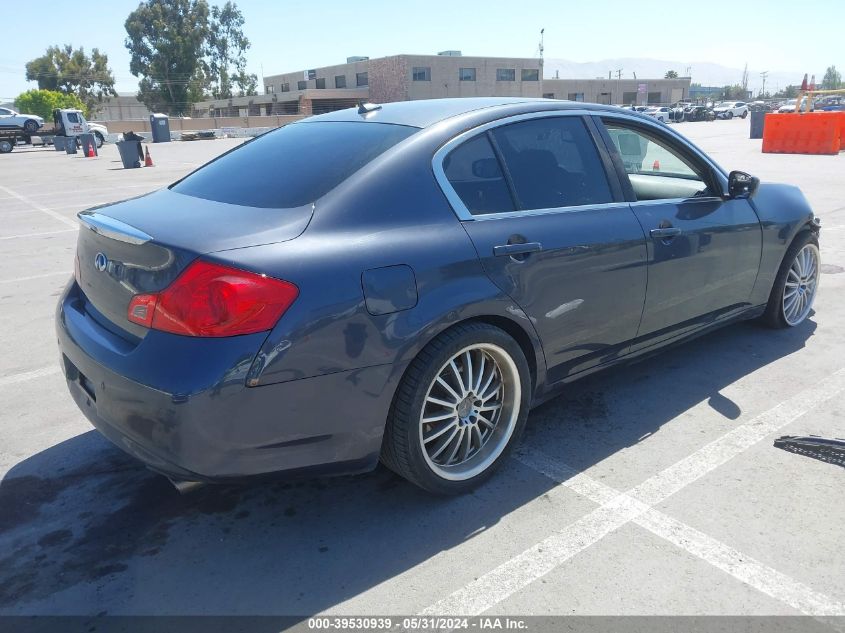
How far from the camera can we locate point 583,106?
3.58m

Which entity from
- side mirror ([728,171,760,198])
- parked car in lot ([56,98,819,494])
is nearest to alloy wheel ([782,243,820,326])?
side mirror ([728,171,760,198])

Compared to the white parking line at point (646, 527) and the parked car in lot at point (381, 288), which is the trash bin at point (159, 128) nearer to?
the parked car in lot at point (381, 288)

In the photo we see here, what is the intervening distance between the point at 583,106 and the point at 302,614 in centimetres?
279

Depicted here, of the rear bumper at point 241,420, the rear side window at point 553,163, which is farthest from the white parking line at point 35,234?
the rear side window at point 553,163

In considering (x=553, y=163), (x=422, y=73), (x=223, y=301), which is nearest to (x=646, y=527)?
(x=553, y=163)

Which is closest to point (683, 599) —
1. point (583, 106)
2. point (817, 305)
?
point (583, 106)

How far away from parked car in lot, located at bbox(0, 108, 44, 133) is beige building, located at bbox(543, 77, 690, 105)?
56350 millimetres

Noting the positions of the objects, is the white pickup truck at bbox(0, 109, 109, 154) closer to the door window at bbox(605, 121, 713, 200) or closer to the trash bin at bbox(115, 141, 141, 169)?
the trash bin at bbox(115, 141, 141, 169)

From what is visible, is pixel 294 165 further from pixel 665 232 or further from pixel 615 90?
pixel 615 90

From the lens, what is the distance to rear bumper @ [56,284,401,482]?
2.29 meters

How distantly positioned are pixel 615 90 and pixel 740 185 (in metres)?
90.7

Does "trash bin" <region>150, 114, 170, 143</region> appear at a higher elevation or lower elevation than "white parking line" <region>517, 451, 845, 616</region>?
higher

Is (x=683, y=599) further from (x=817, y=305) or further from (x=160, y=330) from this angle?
(x=817, y=305)

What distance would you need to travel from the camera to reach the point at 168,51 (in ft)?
268
